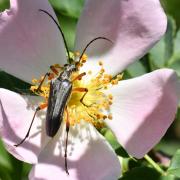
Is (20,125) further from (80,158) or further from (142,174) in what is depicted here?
(142,174)

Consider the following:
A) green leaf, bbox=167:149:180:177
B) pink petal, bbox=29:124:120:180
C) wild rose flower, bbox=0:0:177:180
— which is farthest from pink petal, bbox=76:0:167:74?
green leaf, bbox=167:149:180:177

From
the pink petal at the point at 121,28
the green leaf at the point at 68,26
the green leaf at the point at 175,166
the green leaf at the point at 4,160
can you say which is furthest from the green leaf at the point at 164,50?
the green leaf at the point at 4,160

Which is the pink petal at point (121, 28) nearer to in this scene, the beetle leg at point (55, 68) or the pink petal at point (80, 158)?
the beetle leg at point (55, 68)

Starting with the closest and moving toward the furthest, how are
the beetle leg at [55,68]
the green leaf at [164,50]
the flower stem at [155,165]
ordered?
the flower stem at [155,165] → the beetle leg at [55,68] → the green leaf at [164,50]

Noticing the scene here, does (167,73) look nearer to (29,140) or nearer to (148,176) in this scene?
(148,176)

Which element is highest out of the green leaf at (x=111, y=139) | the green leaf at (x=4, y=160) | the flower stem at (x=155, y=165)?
the green leaf at (x=111, y=139)
